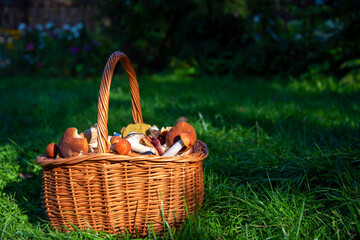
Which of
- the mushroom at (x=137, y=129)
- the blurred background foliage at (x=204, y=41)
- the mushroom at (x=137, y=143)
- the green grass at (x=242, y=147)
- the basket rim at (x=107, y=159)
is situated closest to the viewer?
the basket rim at (x=107, y=159)

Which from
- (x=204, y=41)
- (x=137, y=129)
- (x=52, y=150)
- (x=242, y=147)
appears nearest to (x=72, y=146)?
(x=52, y=150)

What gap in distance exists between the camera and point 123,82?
5.44 m

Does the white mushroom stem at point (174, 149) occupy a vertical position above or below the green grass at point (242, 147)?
above

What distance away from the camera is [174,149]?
1585mm

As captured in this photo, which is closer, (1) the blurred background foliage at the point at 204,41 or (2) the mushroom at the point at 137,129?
(2) the mushroom at the point at 137,129

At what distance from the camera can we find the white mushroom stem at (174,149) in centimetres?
158

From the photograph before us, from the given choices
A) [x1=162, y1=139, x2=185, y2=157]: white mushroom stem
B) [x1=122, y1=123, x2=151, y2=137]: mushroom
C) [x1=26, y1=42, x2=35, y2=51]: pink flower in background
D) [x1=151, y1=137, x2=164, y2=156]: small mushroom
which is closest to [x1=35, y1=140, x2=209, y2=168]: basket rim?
[x1=162, y1=139, x2=185, y2=157]: white mushroom stem

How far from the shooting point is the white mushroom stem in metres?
1.58

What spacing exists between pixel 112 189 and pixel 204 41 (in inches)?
227

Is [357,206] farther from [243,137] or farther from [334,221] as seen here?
[243,137]

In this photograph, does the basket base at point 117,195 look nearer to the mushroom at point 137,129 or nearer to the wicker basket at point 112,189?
the wicker basket at point 112,189

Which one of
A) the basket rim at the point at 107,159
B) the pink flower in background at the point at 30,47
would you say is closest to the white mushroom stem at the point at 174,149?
the basket rim at the point at 107,159

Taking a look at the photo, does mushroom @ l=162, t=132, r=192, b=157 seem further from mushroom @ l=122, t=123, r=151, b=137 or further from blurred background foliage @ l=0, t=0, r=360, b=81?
blurred background foliage @ l=0, t=0, r=360, b=81

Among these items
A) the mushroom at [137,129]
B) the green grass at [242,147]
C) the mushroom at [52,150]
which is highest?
the mushroom at [52,150]
